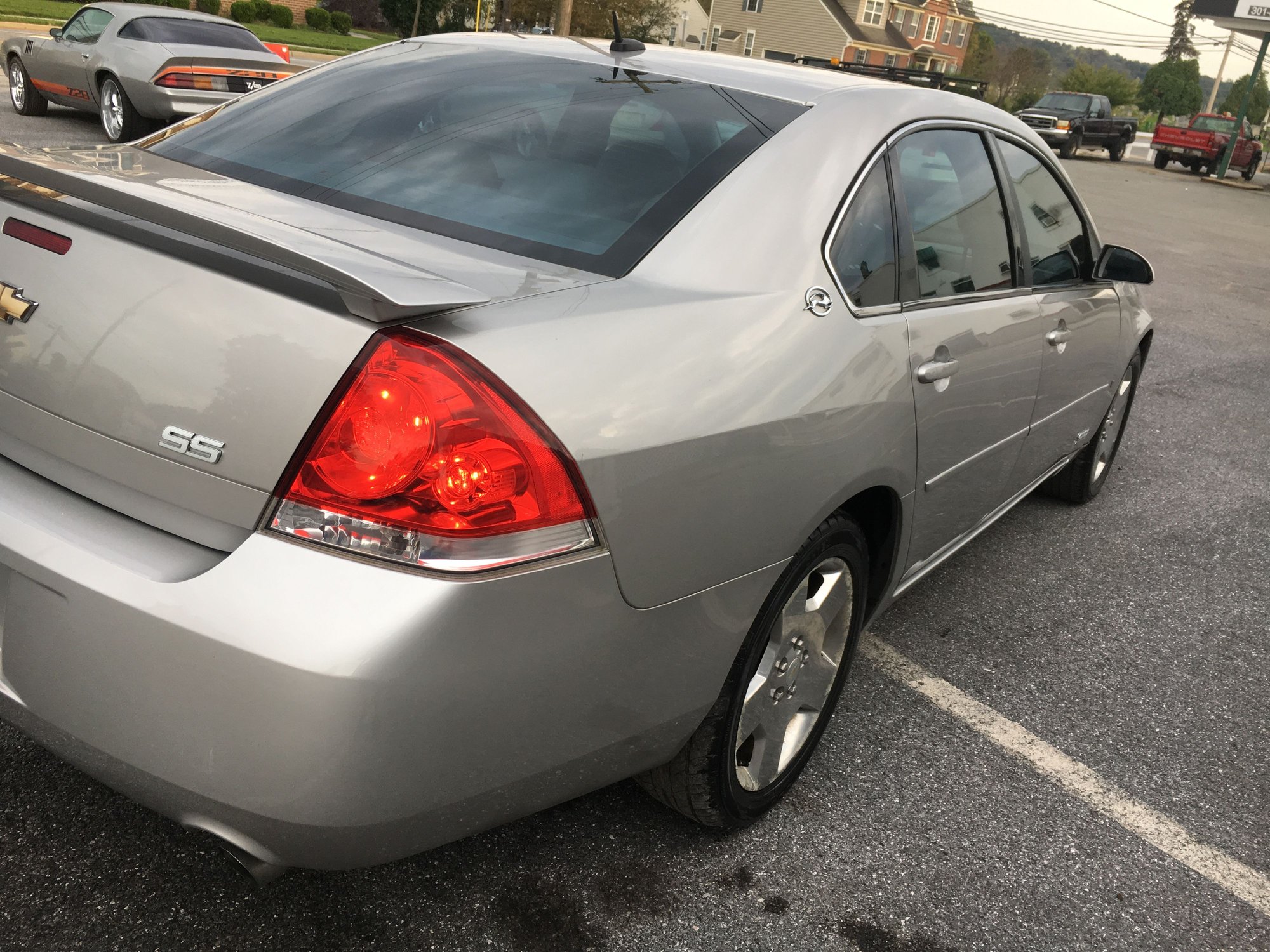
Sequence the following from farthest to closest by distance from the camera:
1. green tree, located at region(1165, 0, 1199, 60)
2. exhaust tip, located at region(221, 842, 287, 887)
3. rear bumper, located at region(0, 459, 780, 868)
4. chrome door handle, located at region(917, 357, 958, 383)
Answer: green tree, located at region(1165, 0, 1199, 60) → chrome door handle, located at region(917, 357, 958, 383) → exhaust tip, located at region(221, 842, 287, 887) → rear bumper, located at region(0, 459, 780, 868)

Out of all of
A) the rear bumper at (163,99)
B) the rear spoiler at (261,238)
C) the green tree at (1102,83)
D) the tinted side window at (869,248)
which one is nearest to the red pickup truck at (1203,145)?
the rear bumper at (163,99)

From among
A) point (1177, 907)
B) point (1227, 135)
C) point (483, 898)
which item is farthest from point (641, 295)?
point (1227, 135)

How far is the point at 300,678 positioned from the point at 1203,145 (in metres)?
38.5

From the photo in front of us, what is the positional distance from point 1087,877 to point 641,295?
5.51ft

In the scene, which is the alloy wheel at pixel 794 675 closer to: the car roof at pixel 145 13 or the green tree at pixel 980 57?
the car roof at pixel 145 13

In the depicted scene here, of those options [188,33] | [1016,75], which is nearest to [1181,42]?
[1016,75]

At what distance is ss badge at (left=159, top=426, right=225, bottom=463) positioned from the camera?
1.62m

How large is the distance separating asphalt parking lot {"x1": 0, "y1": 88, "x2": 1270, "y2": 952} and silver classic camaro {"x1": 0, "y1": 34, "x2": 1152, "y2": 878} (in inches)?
8.0

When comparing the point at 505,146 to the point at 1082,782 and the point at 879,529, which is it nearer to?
the point at 879,529

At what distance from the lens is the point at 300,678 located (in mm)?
1504

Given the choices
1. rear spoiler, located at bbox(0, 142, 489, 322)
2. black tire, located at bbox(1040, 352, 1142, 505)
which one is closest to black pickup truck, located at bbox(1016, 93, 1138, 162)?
black tire, located at bbox(1040, 352, 1142, 505)

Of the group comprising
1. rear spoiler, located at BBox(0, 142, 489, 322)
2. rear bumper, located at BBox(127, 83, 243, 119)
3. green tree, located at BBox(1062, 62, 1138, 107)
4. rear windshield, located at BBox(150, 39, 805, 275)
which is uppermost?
green tree, located at BBox(1062, 62, 1138, 107)

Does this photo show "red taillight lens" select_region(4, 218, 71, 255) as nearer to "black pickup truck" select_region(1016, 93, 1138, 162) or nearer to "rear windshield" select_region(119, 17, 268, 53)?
"rear windshield" select_region(119, 17, 268, 53)

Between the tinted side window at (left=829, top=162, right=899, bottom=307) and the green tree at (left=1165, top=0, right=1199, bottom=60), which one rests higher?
the green tree at (left=1165, top=0, right=1199, bottom=60)
